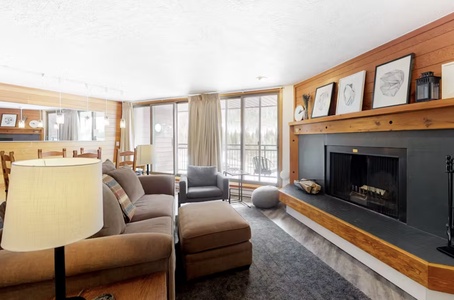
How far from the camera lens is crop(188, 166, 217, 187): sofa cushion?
3996 mm

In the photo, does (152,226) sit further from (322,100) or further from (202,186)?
(322,100)

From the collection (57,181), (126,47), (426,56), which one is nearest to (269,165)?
(426,56)

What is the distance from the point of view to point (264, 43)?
2.46 meters

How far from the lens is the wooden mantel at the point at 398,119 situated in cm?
188

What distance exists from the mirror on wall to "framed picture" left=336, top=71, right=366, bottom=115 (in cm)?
528

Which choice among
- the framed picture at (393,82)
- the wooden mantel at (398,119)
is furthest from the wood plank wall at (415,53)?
the wooden mantel at (398,119)

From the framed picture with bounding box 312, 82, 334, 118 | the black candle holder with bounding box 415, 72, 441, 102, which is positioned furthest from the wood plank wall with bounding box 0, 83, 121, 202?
the black candle holder with bounding box 415, 72, 441, 102

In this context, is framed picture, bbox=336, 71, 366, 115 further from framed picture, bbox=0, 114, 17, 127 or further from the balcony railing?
framed picture, bbox=0, 114, 17, 127

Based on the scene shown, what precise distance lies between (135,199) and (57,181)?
2.08 metres

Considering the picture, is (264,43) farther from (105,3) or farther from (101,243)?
(101,243)

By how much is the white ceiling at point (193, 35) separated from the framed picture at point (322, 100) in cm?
30

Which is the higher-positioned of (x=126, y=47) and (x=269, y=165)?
(x=126, y=47)

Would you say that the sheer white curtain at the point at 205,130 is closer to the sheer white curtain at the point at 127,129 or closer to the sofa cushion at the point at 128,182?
→ the sheer white curtain at the point at 127,129

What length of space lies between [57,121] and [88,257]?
471 centimetres
